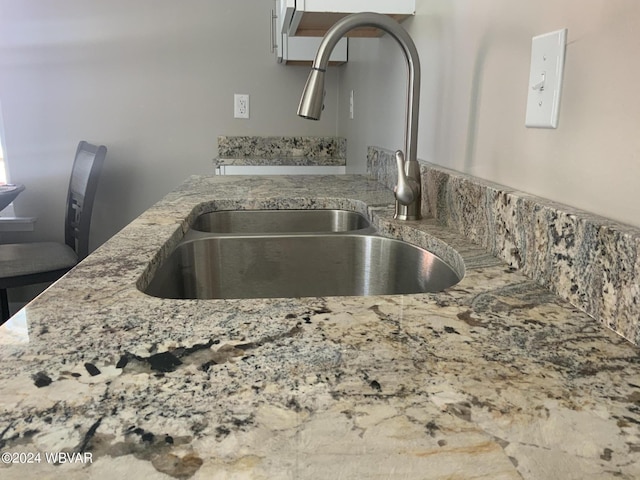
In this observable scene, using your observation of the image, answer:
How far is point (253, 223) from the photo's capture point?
135cm

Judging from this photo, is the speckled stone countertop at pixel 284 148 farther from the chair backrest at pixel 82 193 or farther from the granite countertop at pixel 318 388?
the granite countertop at pixel 318 388

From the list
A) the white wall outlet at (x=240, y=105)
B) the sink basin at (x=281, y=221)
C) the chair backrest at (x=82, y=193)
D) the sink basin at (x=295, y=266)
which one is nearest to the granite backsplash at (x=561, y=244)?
the sink basin at (x=295, y=266)

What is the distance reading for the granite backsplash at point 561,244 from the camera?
505mm

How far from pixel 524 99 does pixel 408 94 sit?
0.26 metres

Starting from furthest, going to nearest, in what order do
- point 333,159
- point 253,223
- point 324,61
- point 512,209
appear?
point 333,159 → point 253,223 → point 324,61 → point 512,209

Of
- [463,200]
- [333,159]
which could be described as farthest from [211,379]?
[333,159]

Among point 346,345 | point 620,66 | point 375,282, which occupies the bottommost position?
point 375,282

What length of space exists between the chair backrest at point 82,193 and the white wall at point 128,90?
0.89 feet

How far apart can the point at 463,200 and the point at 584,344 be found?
18.5 inches

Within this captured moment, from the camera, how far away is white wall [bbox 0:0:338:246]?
8.81 ft

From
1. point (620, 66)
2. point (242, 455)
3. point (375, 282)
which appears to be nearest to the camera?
point (242, 455)

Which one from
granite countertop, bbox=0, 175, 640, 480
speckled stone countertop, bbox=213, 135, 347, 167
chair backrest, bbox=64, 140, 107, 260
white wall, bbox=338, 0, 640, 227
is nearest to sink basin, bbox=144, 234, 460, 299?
white wall, bbox=338, 0, 640, 227

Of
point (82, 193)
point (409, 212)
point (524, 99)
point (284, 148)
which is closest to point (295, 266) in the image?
point (409, 212)

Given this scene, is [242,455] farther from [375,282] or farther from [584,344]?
[375,282]
